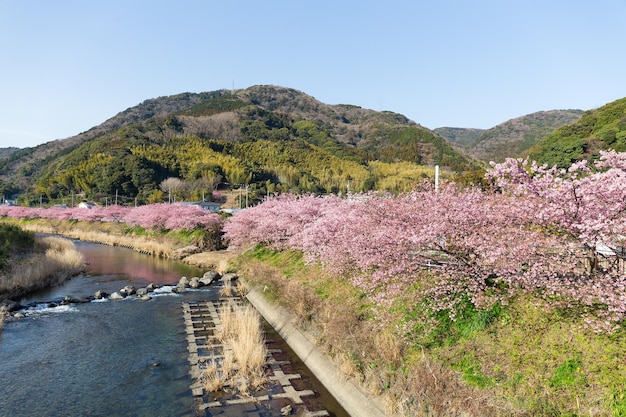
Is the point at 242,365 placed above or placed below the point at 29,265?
below

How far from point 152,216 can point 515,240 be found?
57295 millimetres

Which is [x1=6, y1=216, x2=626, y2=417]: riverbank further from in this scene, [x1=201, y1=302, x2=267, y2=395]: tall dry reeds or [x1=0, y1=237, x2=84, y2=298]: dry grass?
[x1=0, y1=237, x2=84, y2=298]: dry grass

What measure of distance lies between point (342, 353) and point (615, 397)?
25.8 ft

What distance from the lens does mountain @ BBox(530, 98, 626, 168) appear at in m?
63.1

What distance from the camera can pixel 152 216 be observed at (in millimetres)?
59781

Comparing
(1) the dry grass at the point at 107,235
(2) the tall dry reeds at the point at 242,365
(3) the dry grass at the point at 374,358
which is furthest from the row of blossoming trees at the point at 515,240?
(1) the dry grass at the point at 107,235

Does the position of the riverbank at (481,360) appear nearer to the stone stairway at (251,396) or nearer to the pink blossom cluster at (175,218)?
the stone stairway at (251,396)

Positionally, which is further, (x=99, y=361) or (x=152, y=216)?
(x=152, y=216)

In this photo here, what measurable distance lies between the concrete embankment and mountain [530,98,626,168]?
59595 millimetres

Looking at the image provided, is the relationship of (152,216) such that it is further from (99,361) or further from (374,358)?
(374,358)

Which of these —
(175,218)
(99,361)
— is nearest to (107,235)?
(175,218)

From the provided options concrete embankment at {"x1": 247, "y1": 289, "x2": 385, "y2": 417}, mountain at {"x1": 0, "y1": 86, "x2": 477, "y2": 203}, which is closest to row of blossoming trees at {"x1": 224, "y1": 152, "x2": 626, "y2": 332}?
concrete embankment at {"x1": 247, "y1": 289, "x2": 385, "y2": 417}

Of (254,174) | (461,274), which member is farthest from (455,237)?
(254,174)

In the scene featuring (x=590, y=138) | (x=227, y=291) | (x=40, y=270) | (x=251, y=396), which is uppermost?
(x=590, y=138)
